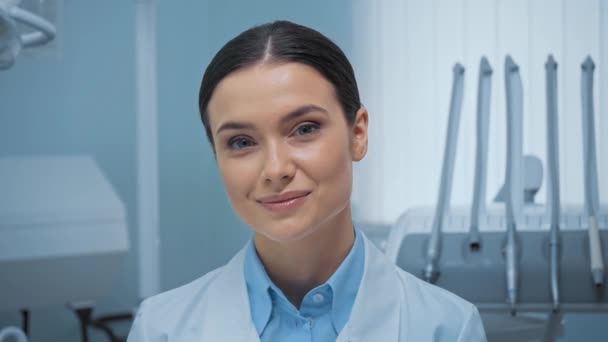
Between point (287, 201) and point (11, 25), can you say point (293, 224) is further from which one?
point (11, 25)

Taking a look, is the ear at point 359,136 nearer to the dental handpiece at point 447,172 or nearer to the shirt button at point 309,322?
the shirt button at point 309,322

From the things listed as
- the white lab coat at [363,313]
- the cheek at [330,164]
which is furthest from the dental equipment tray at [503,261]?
the cheek at [330,164]

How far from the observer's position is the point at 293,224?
705mm

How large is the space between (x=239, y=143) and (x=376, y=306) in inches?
9.1

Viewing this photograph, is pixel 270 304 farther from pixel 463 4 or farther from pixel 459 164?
pixel 463 4

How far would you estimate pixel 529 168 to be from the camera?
1.41 metres

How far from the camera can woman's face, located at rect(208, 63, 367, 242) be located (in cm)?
69

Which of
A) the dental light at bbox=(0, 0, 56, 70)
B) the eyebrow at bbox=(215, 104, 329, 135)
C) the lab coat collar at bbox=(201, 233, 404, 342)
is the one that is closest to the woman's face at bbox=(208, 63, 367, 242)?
the eyebrow at bbox=(215, 104, 329, 135)

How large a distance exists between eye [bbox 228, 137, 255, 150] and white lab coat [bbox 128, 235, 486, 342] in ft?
0.54

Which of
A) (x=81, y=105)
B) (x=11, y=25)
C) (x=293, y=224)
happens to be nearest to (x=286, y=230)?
(x=293, y=224)

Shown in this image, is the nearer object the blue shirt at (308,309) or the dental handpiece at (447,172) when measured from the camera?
the blue shirt at (308,309)

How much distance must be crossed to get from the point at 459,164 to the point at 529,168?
0.84m

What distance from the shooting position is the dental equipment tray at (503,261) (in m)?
1.17

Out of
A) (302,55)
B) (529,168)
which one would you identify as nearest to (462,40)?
(529,168)
